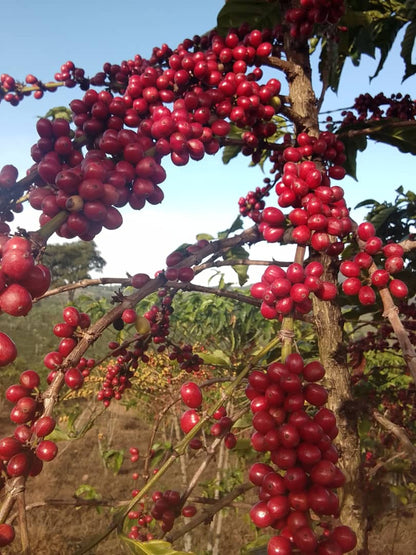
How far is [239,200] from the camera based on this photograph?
2471mm

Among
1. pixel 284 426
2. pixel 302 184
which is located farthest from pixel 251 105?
pixel 284 426

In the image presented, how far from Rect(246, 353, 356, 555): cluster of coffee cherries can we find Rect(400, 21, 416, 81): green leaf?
2.27 metres

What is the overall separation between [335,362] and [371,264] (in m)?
0.49

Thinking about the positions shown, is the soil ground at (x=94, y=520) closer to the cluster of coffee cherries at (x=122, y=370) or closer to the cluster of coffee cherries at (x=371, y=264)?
the cluster of coffee cherries at (x=122, y=370)

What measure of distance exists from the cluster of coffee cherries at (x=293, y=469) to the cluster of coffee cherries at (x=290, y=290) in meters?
0.17

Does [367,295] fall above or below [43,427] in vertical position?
above

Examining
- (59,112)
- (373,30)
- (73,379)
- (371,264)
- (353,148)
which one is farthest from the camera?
(373,30)

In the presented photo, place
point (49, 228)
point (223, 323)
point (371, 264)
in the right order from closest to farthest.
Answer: point (49, 228) → point (371, 264) → point (223, 323)

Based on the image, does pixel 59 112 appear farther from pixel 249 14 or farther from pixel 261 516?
pixel 261 516

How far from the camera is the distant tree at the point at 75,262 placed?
3294 centimetres

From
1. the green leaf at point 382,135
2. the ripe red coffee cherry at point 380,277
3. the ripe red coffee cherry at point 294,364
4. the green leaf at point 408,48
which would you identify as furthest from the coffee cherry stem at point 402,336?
the green leaf at point 408,48

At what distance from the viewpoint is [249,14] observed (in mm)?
1866

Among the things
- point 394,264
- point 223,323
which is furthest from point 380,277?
point 223,323

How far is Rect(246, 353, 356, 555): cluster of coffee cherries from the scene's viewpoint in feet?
2.78
